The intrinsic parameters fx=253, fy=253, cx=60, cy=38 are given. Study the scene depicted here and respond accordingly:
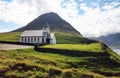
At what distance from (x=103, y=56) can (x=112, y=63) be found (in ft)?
17.8

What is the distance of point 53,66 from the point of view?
65.2 m

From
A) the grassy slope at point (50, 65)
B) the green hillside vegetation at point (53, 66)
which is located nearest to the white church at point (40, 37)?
the green hillside vegetation at point (53, 66)

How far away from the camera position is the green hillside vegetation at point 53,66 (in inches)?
2209

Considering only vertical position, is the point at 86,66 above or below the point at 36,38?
below

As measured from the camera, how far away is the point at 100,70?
243 feet

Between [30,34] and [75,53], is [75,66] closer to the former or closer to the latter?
[75,53]

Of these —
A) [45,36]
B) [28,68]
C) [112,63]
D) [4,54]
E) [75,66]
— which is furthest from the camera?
[45,36]

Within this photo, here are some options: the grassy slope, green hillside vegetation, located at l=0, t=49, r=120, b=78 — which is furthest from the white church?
the grassy slope

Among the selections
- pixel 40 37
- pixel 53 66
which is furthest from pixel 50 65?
pixel 40 37

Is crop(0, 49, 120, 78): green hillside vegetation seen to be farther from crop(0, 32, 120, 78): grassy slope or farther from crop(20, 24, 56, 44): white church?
crop(20, 24, 56, 44): white church

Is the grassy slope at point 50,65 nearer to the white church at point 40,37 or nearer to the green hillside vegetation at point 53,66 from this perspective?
the green hillside vegetation at point 53,66

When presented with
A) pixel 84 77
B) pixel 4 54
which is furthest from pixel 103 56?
pixel 4 54

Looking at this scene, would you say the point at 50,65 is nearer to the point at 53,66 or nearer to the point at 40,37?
the point at 53,66

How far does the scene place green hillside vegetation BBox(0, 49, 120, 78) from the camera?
56100 mm
